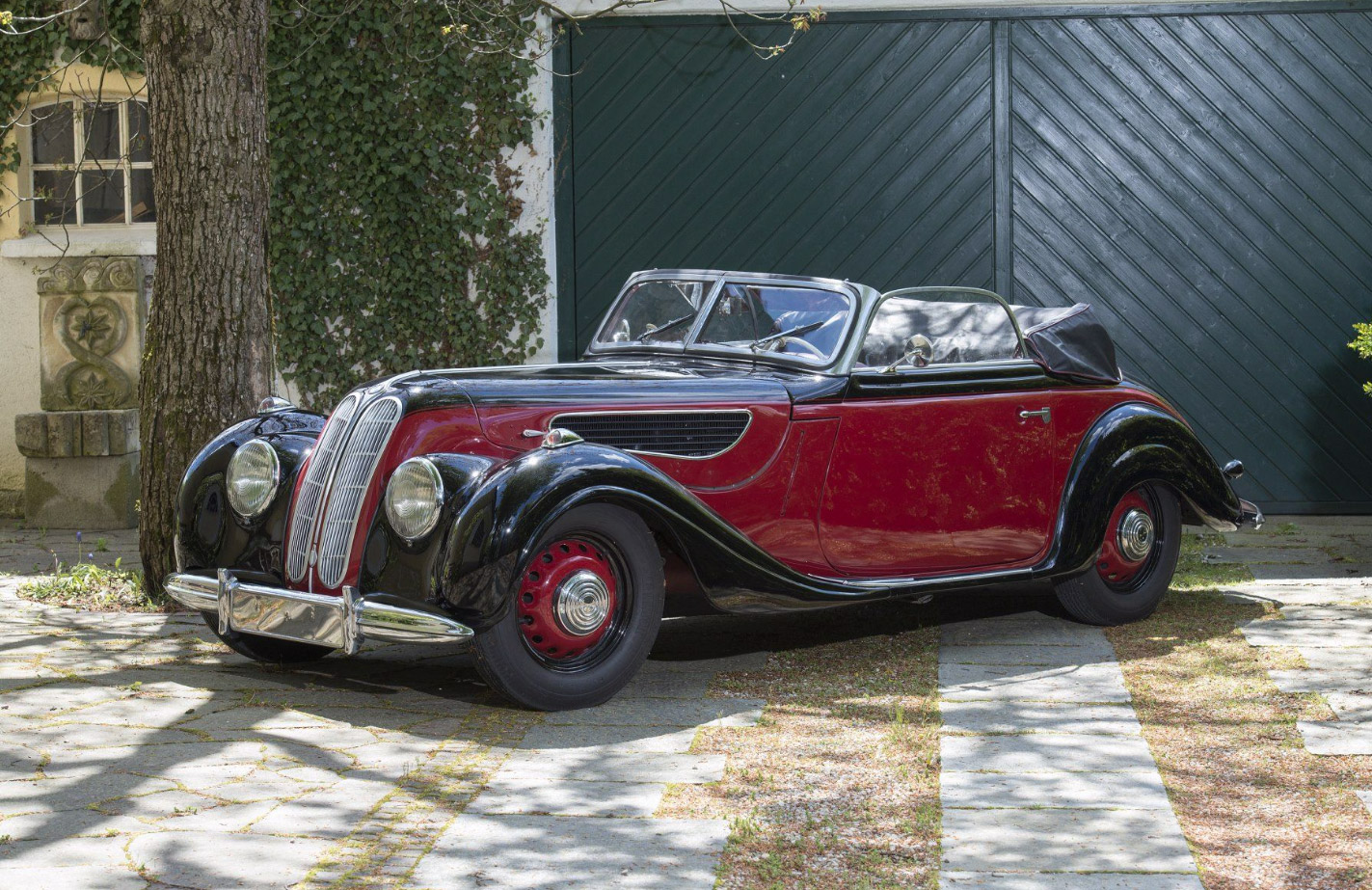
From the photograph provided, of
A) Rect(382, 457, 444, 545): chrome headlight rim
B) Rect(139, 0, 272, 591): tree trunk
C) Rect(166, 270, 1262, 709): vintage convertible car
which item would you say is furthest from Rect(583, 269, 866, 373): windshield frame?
Rect(139, 0, 272, 591): tree trunk

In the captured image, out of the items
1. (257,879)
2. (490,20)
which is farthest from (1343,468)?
(257,879)

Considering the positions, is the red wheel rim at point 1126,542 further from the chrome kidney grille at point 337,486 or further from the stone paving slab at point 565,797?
the chrome kidney grille at point 337,486

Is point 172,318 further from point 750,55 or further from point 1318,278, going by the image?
point 1318,278

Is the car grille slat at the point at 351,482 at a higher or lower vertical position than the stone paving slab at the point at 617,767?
higher

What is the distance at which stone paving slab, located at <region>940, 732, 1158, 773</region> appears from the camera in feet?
15.2

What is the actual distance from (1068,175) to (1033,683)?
4952 mm

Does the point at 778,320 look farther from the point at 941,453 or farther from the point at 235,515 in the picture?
the point at 235,515

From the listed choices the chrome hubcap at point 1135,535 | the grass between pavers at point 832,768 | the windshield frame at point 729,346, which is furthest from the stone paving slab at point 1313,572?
the windshield frame at point 729,346

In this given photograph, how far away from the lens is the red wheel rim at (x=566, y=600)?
514 cm

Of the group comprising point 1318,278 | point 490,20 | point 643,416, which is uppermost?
point 490,20

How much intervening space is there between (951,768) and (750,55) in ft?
20.7

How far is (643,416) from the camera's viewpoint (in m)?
5.61

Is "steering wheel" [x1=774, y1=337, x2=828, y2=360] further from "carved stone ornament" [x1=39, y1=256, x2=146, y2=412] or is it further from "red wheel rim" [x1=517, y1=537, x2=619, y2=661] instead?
"carved stone ornament" [x1=39, y1=256, x2=146, y2=412]

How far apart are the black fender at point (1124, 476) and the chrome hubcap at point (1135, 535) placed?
0.44 ft
